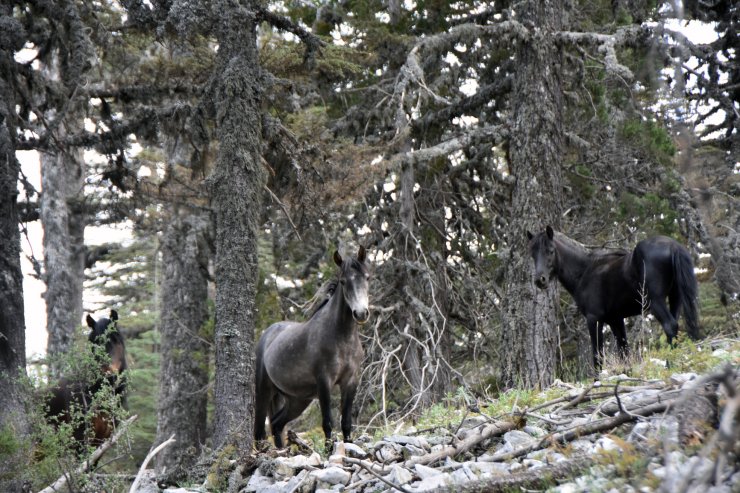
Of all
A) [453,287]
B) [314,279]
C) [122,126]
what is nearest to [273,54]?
[122,126]

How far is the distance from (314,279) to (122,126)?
5.10m

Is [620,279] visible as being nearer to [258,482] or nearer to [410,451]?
[410,451]

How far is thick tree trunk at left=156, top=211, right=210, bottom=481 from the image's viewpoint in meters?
16.9

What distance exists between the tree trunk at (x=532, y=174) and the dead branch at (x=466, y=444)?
5835 mm

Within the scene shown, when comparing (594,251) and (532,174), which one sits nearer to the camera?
(594,251)

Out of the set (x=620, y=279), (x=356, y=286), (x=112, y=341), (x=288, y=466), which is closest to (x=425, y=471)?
(x=288, y=466)

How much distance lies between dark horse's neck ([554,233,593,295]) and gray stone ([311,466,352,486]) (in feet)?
19.1

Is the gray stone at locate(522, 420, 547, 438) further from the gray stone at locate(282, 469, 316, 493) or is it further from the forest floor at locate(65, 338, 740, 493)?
the gray stone at locate(282, 469, 316, 493)

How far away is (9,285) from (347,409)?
202 inches

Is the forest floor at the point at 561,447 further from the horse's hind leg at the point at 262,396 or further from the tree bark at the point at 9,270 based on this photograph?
the tree bark at the point at 9,270

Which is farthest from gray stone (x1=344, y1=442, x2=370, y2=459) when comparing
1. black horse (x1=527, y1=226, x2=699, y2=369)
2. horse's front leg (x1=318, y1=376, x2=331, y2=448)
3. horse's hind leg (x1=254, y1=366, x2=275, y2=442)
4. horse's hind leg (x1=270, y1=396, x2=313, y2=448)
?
black horse (x1=527, y1=226, x2=699, y2=369)

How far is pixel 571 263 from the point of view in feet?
37.8

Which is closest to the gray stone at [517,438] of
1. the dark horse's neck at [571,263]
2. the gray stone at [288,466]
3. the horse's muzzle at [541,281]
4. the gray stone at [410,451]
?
the gray stone at [410,451]

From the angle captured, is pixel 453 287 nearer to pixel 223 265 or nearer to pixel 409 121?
pixel 409 121
